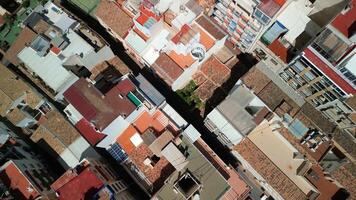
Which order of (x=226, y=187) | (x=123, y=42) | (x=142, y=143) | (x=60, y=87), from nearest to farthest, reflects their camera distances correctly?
(x=226, y=187), (x=142, y=143), (x=60, y=87), (x=123, y=42)

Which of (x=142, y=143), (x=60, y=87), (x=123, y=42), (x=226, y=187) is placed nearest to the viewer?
(x=226, y=187)

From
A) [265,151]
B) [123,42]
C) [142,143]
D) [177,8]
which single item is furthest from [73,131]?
[265,151]

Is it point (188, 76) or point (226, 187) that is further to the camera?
point (188, 76)

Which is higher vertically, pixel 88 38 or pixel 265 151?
pixel 88 38

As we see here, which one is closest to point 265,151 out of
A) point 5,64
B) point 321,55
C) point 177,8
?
point 321,55

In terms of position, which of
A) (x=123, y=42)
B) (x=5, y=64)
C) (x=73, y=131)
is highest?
(x=5, y=64)

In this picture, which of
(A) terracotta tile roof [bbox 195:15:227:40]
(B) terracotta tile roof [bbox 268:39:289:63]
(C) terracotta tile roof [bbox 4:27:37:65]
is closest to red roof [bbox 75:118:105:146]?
(C) terracotta tile roof [bbox 4:27:37:65]

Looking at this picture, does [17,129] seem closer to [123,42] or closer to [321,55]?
[123,42]

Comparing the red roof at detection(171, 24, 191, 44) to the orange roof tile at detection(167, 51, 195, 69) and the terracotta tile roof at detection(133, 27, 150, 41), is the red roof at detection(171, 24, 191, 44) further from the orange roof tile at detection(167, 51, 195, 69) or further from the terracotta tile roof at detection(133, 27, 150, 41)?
the terracotta tile roof at detection(133, 27, 150, 41)
